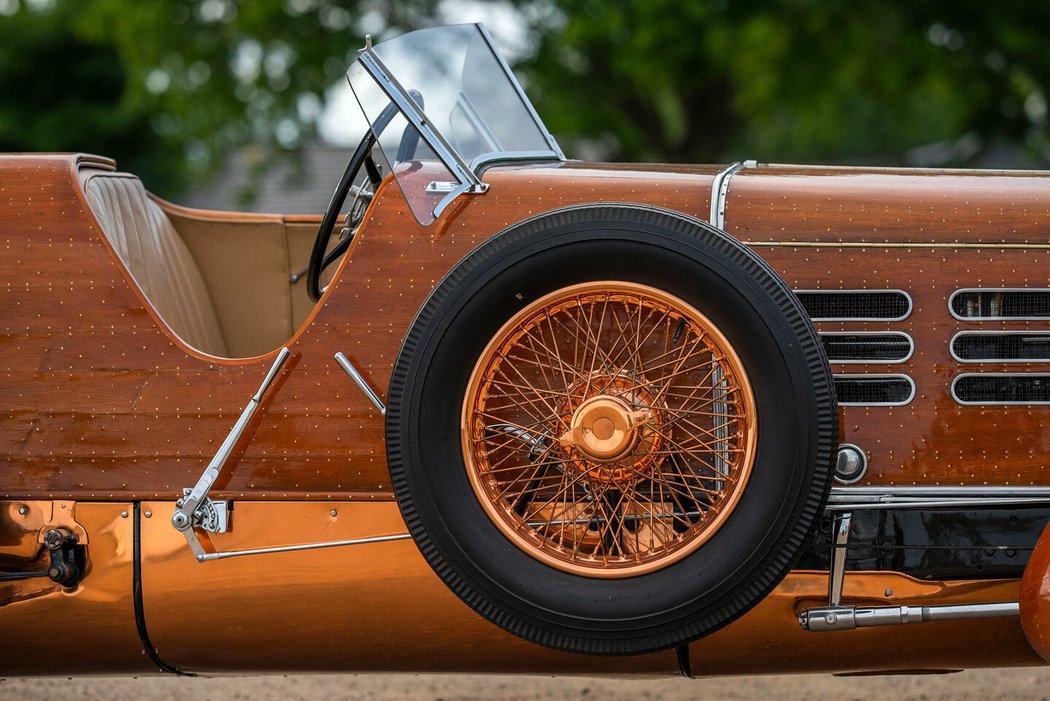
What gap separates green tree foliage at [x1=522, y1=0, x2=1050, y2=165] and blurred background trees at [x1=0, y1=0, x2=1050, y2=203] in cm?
3

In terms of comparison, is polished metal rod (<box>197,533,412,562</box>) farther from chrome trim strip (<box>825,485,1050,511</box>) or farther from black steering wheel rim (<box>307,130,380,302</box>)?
chrome trim strip (<box>825,485,1050,511</box>)

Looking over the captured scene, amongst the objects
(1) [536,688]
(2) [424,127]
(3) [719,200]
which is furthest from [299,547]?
(1) [536,688]

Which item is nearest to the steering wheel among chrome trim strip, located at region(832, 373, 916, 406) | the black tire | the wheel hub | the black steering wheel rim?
the black steering wheel rim

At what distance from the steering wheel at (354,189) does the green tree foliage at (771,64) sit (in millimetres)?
9577

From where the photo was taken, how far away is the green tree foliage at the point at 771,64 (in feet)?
42.2

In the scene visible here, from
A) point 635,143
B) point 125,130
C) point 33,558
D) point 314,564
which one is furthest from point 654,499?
point 125,130

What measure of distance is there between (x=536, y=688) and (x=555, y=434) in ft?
6.73

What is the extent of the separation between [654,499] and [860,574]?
50 cm

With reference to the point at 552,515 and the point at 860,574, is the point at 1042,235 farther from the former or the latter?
the point at 552,515

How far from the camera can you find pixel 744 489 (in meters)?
2.41

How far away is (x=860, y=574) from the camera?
2596 millimetres

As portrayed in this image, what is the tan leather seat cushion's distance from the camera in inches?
122

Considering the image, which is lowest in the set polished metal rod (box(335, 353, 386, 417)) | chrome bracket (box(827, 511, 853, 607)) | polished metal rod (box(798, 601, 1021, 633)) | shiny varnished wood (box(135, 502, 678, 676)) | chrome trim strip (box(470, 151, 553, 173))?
shiny varnished wood (box(135, 502, 678, 676))

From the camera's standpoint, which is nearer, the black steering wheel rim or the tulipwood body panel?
the tulipwood body panel
